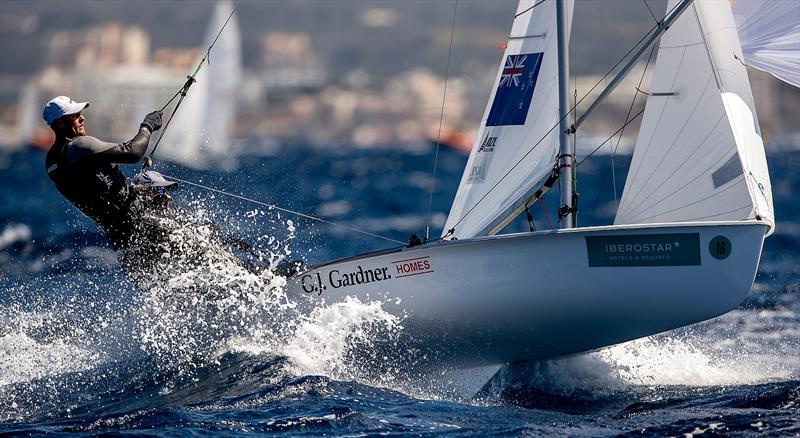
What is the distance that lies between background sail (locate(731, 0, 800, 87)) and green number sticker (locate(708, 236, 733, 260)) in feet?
3.33

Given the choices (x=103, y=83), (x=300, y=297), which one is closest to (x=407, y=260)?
(x=300, y=297)

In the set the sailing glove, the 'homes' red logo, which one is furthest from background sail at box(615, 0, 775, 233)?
the sailing glove

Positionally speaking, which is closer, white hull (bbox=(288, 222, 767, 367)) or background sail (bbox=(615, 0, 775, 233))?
white hull (bbox=(288, 222, 767, 367))

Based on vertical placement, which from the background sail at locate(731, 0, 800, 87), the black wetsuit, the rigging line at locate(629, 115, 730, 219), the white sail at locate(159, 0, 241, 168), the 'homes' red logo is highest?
the white sail at locate(159, 0, 241, 168)

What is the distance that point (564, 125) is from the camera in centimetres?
541

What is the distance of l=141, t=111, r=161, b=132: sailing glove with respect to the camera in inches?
208

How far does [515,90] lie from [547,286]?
1.30m

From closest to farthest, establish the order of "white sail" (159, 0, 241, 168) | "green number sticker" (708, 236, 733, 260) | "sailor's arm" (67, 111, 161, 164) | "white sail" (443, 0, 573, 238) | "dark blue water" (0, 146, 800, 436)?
"dark blue water" (0, 146, 800, 436) → "green number sticker" (708, 236, 733, 260) → "sailor's arm" (67, 111, 161, 164) → "white sail" (443, 0, 573, 238) → "white sail" (159, 0, 241, 168)

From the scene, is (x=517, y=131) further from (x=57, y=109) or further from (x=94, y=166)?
(x=57, y=109)

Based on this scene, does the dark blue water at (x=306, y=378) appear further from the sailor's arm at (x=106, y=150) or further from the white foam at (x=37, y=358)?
the sailor's arm at (x=106, y=150)

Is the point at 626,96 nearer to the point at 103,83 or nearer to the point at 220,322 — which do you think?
the point at 103,83

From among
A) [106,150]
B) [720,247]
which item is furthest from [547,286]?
[106,150]

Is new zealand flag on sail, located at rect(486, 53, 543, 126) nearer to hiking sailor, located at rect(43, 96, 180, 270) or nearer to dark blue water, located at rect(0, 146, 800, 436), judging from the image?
dark blue water, located at rect(0, 146, 800, 436)

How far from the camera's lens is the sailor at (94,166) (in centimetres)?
520
